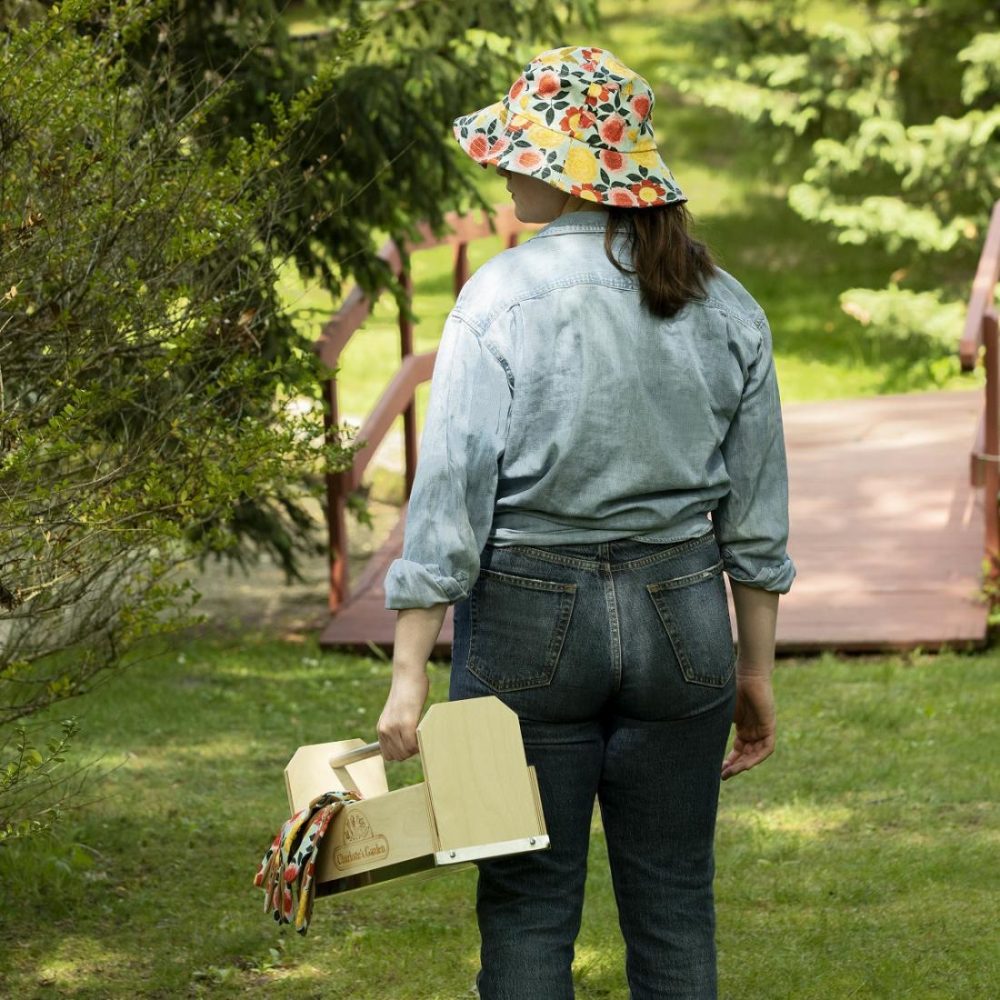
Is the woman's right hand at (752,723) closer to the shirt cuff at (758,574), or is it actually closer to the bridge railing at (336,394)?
the shirt cuff at (758,574)

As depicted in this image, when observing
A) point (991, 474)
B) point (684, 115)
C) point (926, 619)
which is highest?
point (991, 474)

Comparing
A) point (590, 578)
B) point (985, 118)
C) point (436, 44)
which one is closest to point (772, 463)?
point (590, 578)

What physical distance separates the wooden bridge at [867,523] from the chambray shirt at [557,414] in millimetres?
2969

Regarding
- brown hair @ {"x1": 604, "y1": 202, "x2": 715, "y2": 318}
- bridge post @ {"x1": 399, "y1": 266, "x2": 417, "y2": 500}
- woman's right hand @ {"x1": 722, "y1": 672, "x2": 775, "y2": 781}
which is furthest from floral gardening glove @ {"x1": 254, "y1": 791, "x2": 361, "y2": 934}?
bridge post @ {"x1": 399, "y1": 266, "x2": 417, "y2": 500}

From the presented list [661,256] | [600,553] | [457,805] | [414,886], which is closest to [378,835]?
[457,805]

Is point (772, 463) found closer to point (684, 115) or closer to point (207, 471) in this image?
point (207, 471)

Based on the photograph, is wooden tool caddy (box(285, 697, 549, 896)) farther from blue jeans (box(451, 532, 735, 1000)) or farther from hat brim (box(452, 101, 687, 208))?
hat brim (box(452, 101, 687, 208))

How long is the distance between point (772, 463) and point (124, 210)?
1.44m

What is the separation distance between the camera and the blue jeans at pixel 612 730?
2.29m

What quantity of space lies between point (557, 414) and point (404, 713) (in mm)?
468

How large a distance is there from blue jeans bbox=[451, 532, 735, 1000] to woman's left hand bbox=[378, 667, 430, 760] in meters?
0.10

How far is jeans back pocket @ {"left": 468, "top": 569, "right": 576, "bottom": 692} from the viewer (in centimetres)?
228

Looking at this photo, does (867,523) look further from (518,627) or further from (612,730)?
(518,627)

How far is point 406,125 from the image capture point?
574cm
